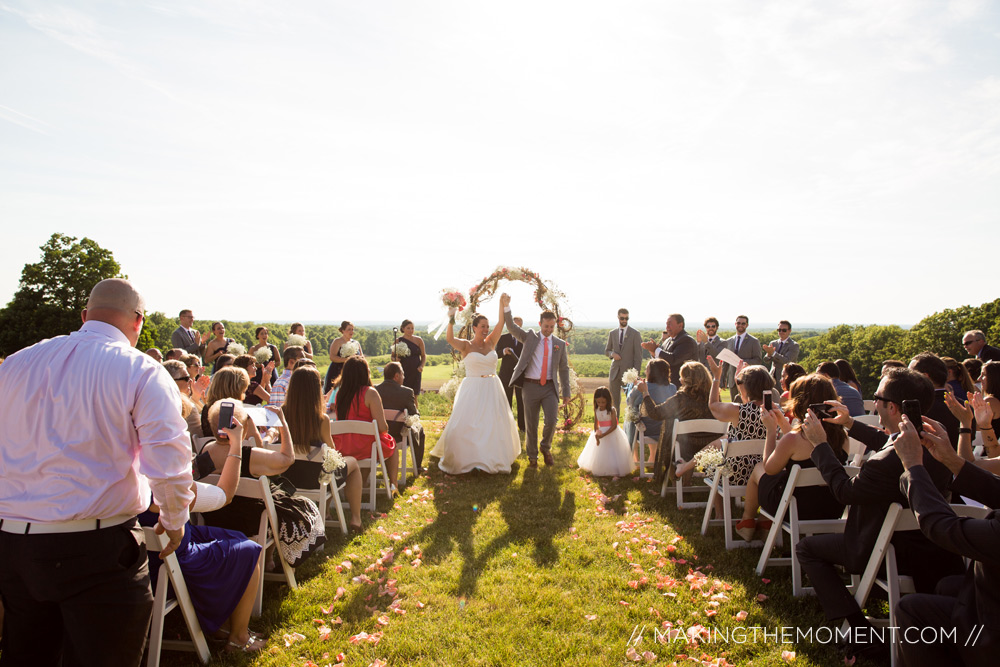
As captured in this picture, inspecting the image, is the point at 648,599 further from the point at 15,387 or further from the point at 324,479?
the point at 15,387

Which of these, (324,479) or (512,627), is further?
(324,479)

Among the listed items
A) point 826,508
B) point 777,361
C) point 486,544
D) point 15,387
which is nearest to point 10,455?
point 15,387

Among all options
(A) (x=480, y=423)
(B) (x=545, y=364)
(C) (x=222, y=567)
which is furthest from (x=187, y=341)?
(C) (x=222, y=567)

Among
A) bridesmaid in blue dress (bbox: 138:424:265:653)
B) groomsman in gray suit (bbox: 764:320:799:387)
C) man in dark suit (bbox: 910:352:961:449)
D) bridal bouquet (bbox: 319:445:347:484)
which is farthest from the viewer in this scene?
groomsman in gray suit (bbox: 764:320:799:387)

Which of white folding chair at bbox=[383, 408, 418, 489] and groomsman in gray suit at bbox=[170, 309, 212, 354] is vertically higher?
groomsman in gray suit at bbox=[170, 309, 212, 354]

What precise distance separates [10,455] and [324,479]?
3223 mm

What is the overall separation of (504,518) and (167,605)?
11.8 ft

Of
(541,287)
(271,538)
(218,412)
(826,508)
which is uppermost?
(541,287)

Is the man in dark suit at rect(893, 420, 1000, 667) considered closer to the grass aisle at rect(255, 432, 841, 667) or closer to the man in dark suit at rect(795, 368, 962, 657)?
the man in dark suit at rect(795, 368, 962, 657)

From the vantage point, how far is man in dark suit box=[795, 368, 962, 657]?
3.10m

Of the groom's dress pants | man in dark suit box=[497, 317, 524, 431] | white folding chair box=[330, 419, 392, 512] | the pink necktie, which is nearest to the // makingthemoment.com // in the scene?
white folding chair box=[330, 419, 392, 512]

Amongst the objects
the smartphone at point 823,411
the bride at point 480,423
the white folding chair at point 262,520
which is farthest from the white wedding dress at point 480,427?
the smartphone at point 823,411

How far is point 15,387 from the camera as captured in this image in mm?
2316

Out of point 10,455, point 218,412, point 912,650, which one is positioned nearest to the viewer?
point 10,455
